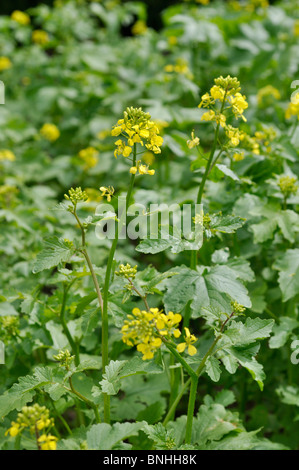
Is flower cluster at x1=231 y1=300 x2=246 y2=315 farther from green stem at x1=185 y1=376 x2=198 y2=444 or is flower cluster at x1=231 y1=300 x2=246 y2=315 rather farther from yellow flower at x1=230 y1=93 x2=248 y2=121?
yellow flower at x1=230 y1=93 x2=248 y2=121

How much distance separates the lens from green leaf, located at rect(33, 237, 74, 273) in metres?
1.47

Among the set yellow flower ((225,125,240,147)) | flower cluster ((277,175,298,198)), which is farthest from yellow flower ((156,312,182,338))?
flower cluster ((277,175,298,198))

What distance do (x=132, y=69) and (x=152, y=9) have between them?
3399mm

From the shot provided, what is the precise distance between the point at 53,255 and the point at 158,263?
1.95m

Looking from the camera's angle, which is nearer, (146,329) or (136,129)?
(146,329)

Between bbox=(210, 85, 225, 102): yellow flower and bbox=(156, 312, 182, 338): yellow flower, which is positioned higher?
bbox=(210, 85, 225, 102): yellow flower

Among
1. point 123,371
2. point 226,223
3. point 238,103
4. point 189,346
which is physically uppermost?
point 238,103

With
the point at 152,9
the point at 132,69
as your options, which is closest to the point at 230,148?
the point at 132,69

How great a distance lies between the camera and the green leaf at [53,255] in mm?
1466

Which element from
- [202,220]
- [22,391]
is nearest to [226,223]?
[202,220]

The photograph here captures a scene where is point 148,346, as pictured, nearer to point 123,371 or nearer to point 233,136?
point 123,371

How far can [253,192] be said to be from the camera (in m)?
2.15

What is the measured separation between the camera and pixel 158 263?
3412 millimetres

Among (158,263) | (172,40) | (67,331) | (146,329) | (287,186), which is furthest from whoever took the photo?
(172,40)
